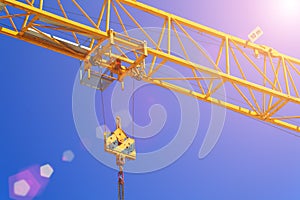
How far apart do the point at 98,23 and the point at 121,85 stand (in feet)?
7.58

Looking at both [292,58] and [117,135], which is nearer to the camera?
[117,135]

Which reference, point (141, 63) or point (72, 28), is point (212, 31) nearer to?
point (141, 63)

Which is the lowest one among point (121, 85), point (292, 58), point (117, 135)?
point (117, 135)

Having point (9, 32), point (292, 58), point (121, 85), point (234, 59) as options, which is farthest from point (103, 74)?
point (292, 58)

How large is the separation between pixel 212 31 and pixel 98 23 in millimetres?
4501

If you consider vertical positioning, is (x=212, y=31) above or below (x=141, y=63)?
above

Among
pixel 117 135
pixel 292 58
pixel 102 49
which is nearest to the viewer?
pixel 117 135

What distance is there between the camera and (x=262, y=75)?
21500mm

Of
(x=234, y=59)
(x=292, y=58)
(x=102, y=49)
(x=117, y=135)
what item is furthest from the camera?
(x=292, y=58)

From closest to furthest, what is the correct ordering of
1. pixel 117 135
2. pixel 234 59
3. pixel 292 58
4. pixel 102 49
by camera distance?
pixel 117 135 → pixel 102 49 → pixel 234 59 → pixel 292 58

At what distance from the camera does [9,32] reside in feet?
64.2

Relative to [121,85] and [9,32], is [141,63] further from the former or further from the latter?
[9,32]

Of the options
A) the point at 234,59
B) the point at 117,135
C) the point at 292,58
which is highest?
the point at 292,58

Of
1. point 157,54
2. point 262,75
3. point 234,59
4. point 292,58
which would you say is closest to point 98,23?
point 157,54
